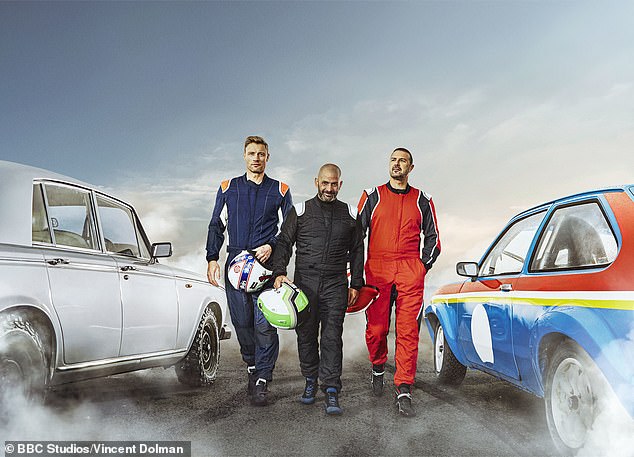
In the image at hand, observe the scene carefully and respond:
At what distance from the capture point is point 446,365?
7.51 m

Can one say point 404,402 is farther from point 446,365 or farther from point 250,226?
point 250,226

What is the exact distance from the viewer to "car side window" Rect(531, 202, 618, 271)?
15.1 ft

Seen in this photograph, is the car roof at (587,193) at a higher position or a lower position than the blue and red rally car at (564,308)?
higher

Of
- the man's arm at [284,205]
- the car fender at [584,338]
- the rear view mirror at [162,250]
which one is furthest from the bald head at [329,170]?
the car fender at [584,338]

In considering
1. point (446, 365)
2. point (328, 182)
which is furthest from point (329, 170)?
point (446, 365)

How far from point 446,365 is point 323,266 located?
2.13 metres

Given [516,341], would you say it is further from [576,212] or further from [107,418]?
[107,418]

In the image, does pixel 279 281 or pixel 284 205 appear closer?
pixel 279 281

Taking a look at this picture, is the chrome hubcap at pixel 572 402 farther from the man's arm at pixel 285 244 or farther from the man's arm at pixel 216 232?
the man's arm at pixel 216 232

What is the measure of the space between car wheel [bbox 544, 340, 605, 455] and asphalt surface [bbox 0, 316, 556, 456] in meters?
0.31

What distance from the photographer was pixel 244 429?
5.52 meters

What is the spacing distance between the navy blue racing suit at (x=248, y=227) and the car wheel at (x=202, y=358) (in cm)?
76

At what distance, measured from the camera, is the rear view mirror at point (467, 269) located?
6.40 metres

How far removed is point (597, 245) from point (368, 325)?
273cm
